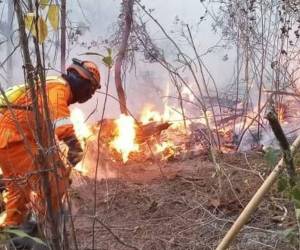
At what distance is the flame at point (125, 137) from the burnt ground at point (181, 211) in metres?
1.06

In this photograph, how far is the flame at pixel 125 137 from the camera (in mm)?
7479

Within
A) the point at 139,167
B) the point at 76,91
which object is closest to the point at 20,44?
the point at 76,91

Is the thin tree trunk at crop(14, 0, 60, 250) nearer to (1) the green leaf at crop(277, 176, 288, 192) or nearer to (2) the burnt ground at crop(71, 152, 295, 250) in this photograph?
(2) the burnt ground at crop(71, 152, 295, 250)

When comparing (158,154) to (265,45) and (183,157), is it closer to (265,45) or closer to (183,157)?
(183,157)

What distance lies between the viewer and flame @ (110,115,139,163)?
7.48 m

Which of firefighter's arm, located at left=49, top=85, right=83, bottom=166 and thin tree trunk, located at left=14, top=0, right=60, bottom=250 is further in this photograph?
firefighter's arm, located at left=49, top=85, right=83, bottom=166

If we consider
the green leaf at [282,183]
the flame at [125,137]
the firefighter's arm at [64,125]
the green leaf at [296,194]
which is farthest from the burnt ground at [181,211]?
the flame at [125,137]

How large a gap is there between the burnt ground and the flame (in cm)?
106

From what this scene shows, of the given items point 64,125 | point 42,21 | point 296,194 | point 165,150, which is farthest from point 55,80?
point 165,150

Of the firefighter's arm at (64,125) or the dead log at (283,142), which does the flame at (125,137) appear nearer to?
the firefighter's arm at (64,125)

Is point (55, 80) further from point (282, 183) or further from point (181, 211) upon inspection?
point (282, 183)

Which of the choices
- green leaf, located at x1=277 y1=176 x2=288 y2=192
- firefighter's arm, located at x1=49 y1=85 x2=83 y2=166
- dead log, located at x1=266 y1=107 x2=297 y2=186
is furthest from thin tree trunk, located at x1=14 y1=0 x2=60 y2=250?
firefighter's arm, located at x1=49 y1=85 x2=83 y2=166

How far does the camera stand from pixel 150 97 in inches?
542

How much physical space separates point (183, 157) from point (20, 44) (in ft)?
18.7
